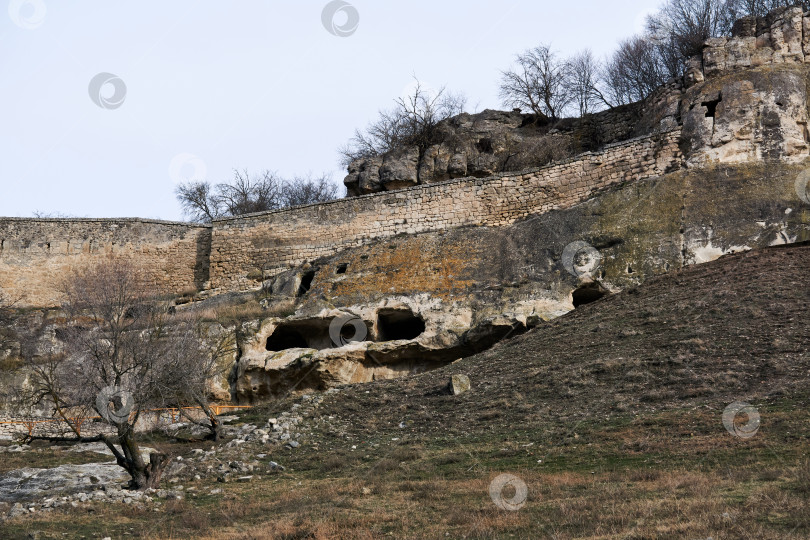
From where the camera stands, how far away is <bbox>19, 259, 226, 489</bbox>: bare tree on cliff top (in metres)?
15.2

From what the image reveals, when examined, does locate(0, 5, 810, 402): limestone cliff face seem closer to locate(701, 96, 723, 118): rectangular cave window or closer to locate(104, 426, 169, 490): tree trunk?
locate(701, 96, 723, 118): rectangular cave window

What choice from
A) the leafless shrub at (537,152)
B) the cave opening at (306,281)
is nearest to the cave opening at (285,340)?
the cave opening at (306,281)

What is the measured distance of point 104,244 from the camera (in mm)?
29109

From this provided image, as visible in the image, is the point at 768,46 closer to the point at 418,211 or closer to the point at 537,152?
the point at 537,152

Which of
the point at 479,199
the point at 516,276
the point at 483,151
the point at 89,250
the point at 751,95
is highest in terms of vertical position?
the point at 483,151

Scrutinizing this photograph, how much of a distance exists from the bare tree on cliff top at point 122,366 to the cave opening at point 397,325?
424cm

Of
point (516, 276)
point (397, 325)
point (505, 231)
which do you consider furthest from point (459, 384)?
point (505, 231)

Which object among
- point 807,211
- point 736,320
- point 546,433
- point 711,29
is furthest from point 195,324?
point 711,29

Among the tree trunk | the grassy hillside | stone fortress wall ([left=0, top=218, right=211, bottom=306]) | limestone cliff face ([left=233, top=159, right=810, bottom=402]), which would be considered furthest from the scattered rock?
stone fortress wall ([left=0, top=218, right=211, bottom=306])

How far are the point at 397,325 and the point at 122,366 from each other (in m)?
8.26

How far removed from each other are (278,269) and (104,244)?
20.2 ft

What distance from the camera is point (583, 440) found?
13.6 meters

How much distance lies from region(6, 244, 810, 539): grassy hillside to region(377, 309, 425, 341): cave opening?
3228mm

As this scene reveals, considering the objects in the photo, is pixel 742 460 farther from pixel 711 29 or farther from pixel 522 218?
pixel 711 29
